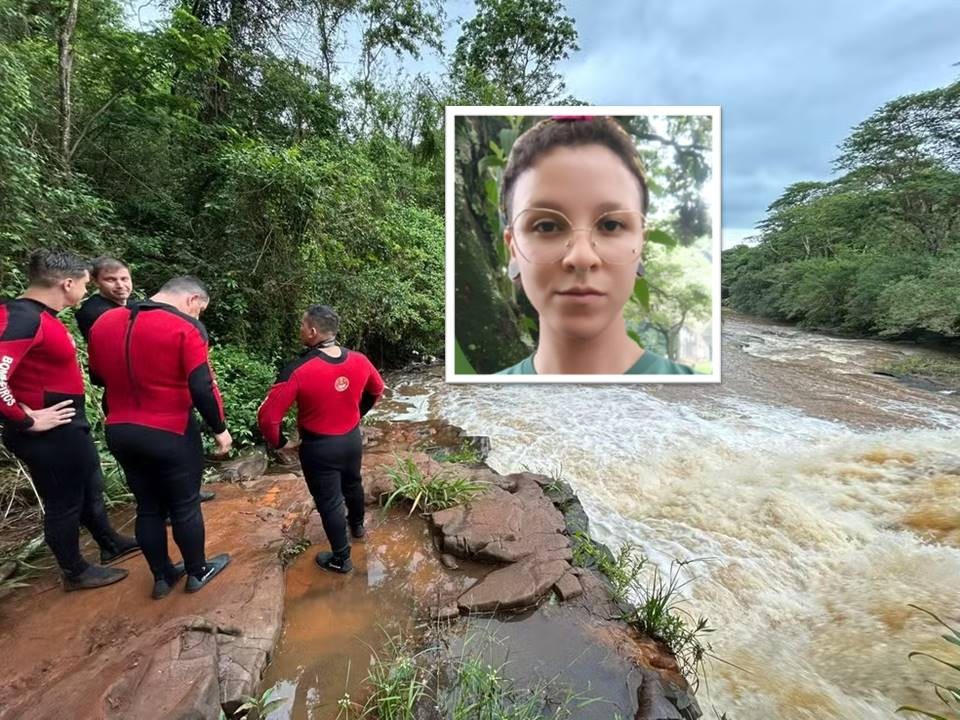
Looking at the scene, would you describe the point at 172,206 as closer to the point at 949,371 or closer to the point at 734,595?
the point at 734,595

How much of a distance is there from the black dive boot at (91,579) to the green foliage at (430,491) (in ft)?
5.10

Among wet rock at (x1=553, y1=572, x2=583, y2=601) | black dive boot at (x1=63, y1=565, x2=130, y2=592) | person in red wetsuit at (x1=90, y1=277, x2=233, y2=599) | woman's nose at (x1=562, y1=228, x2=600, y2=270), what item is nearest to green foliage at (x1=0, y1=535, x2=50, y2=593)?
black dive boot at (x1=63, y1=565, x2=130, y2=592)

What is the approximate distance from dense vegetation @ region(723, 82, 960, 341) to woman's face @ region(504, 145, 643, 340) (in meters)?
12.3

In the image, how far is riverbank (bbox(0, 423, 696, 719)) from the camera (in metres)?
1.87

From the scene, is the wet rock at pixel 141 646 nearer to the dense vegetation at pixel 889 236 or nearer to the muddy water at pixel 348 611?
the muddy water at pixel 348 611

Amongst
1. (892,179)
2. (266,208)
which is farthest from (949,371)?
(266,208)

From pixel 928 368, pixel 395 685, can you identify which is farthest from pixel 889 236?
pixel 395 685

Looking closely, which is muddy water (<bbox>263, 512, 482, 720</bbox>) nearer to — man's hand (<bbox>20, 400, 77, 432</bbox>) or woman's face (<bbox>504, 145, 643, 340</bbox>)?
man's hand (<bbox>20, 400, 77, 432</bbox>)

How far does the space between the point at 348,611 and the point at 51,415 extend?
168 centimetres

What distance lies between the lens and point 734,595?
3.41 m

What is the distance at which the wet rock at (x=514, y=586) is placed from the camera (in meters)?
2.48

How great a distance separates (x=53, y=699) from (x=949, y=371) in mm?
13772

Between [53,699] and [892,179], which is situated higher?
[892,179]

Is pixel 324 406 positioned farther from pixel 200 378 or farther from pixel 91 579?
pixel 91 579
